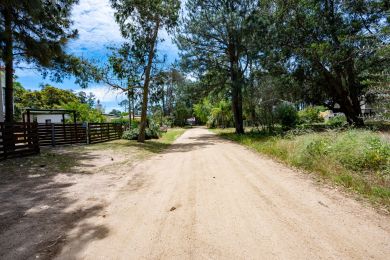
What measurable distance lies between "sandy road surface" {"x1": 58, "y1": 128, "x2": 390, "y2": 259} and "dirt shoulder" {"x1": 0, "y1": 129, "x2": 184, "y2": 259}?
0.27 m

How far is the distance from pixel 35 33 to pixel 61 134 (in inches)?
267

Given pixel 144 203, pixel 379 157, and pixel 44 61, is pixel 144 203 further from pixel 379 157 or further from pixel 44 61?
pixel 44 61

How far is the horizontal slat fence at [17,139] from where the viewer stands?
955 centimetres

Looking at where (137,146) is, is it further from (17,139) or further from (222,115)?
(222,115)

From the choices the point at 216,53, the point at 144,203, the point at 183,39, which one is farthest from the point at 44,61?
the point at 216,53

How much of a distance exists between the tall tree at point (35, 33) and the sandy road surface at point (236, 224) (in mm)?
7053

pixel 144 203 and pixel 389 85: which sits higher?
pixel 389 85

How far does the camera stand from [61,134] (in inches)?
627

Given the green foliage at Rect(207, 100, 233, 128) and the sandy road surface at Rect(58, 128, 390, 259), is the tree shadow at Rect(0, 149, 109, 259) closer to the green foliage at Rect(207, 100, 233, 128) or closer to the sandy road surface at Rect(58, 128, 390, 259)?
the sandy road surface at Rect(58, 128, 390, 259)

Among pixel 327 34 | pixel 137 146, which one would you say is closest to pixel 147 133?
pixel 137 146

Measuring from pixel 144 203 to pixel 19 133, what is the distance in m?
7.95

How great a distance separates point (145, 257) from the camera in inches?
124

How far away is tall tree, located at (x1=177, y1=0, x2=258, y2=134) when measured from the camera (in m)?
22.0

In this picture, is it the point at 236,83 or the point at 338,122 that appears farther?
the point at 338,122
